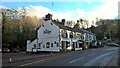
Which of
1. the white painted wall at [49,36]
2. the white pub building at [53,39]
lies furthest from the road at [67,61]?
the white painted wall at [49,36]

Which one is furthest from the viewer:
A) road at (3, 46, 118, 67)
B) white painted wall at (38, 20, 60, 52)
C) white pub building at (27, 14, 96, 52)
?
white painted wall at (38, 20, 60, 52)

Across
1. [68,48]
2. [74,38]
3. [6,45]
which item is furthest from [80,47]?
[6,45]

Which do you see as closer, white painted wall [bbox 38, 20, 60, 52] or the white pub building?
the white pub building

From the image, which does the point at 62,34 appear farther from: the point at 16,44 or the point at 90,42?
the point at 90,42

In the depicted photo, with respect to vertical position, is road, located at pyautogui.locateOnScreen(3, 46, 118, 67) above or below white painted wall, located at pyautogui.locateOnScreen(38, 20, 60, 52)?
below

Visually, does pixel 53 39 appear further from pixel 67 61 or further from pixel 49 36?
pixel 67 61

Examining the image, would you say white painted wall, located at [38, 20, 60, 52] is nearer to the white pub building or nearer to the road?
the white pub building

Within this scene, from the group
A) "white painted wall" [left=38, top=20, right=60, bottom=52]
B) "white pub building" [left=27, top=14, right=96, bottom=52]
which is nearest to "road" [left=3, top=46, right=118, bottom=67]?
"white pub building" [left=27, top=14, right=96, bottom=52]

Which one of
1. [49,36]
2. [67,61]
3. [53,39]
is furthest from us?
[49,36]

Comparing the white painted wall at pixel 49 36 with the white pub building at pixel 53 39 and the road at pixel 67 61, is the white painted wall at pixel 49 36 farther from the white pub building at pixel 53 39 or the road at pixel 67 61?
the road at pixel 67 61

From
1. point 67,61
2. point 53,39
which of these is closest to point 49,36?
point 53,39

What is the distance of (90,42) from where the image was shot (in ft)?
298

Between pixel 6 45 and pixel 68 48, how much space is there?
60.1ft

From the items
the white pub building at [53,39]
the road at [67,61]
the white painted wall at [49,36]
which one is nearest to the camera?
the road at [67,61]
